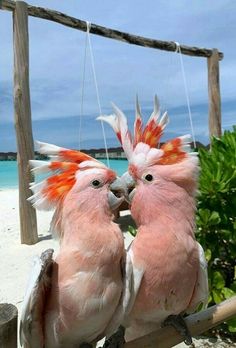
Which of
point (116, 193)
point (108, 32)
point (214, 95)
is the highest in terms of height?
point (108, 32)

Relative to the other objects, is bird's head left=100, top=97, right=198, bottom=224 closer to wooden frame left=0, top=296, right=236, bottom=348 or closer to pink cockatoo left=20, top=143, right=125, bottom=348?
pink cockatoo left=20, top=143, right=125, bottom=348

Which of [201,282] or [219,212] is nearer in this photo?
[201,282]

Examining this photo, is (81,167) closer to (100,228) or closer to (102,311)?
(100,228)

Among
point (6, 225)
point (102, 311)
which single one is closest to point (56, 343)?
point (102, 311)

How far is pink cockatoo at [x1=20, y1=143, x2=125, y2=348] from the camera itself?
Result: 101 centimetres

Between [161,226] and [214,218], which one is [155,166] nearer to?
[161,226]

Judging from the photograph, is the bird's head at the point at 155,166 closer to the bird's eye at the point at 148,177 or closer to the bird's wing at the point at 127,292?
the bird's eye at the point at 148,177

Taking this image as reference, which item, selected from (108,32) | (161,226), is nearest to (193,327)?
(161,226)

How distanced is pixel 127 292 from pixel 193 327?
0.30 metres

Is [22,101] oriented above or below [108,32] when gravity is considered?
below

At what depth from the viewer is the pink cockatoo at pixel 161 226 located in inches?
43.0

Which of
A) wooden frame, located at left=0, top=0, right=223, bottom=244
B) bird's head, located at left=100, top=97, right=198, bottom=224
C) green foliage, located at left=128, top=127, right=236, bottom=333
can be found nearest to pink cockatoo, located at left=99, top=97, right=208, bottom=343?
bird's head, located at left=100, top=97, right=198, bottom=224

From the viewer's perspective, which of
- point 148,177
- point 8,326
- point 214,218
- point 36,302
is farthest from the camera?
point 214,218

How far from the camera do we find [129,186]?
112 cm
